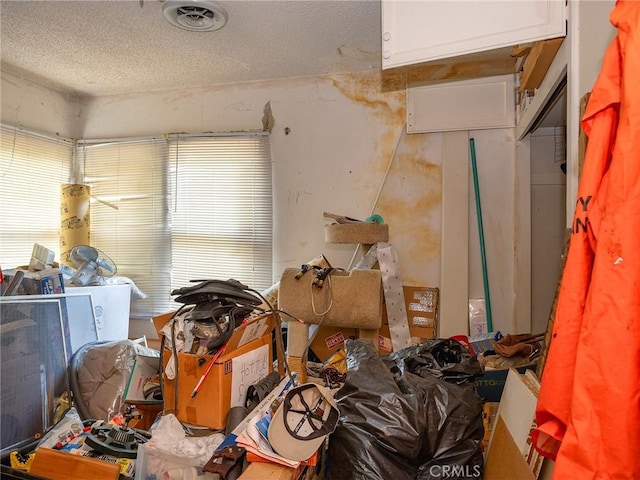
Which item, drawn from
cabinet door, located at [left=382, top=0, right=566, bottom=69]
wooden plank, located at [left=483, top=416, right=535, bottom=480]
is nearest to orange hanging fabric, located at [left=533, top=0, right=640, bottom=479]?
wooden plank, located at [left=483, top=416, right=535, bottom=480]

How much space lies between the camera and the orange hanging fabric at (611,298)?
0.61m

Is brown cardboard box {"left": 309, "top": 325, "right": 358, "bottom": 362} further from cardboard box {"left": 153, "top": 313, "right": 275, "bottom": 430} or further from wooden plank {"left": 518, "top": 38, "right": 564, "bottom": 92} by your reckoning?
wooden plank {"left": 518, "top": 38, "right": 564, "bottom": 92}

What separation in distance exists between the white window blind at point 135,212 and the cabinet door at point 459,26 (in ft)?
7.54

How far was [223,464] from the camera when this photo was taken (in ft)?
3.84

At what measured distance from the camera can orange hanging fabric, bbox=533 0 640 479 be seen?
61 centimetres

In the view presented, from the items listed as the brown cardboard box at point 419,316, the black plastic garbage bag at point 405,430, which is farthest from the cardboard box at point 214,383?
the brown cardboard box at point 419,316

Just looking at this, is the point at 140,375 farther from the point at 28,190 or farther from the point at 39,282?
the point at 28,190

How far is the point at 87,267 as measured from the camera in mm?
2836

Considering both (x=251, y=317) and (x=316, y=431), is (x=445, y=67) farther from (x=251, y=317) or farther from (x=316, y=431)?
(x=316, y=431)

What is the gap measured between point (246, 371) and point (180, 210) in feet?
6.48

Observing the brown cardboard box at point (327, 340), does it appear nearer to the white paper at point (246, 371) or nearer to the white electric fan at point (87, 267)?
the white paper at point (246, 371)

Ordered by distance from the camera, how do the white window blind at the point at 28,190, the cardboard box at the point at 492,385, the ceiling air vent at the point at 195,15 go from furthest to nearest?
the white window blind at the point at 28,190 < the ceiling air vent at the point at 195,15 < the cardboard box at the point at 492,385

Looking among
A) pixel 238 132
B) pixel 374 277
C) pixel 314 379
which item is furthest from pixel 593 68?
pixel 238 132

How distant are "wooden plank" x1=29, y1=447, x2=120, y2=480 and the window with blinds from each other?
68.0 inches
